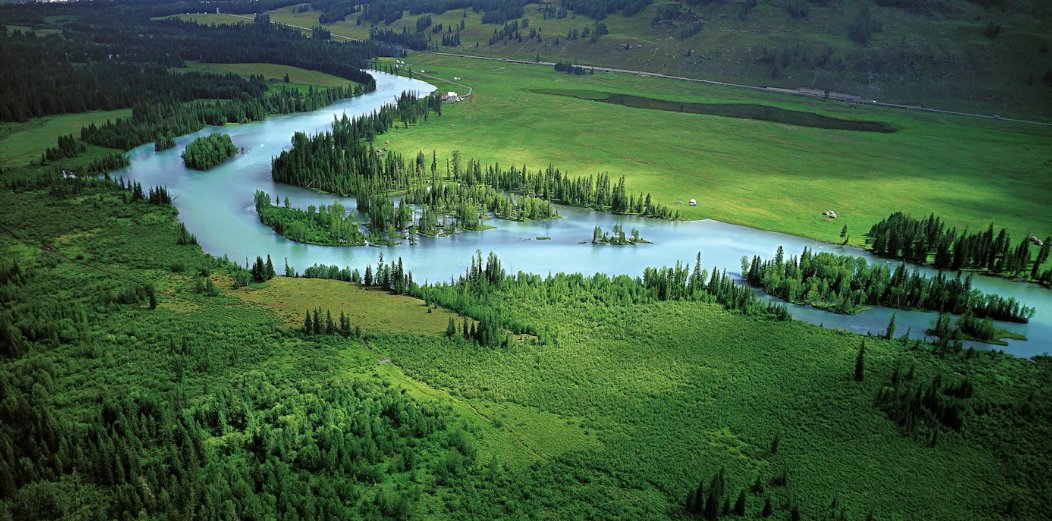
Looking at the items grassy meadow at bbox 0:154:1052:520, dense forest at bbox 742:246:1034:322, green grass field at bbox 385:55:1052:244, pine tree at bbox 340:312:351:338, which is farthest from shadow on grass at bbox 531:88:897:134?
pine tree at bbox 340:312:351:338

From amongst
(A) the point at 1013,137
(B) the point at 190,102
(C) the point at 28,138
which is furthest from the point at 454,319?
(A) the point at 1013,137

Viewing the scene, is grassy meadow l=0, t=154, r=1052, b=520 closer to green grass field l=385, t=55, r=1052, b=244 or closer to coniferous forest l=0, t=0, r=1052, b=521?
coniferous forest l=0, t=0, r=1052, b=521

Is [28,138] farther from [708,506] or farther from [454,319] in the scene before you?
[708,506]

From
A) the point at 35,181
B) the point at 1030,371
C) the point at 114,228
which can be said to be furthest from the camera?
the point at 35,181

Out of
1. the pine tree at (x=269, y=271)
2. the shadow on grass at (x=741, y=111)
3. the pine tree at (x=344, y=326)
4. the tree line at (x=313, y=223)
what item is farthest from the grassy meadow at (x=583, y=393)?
the shadow on grass at (x=741, y=111)

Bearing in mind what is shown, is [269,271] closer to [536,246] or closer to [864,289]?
[536,246]

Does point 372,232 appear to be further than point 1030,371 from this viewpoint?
Yes

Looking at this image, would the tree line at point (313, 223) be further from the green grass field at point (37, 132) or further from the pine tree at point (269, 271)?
the green grass field at point (37, 132)

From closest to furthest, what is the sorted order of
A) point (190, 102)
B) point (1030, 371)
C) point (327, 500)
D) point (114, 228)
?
1. point (327, 500)
2. point (1030, 371)
3. point (114, 228)
4. point (190, 102)
